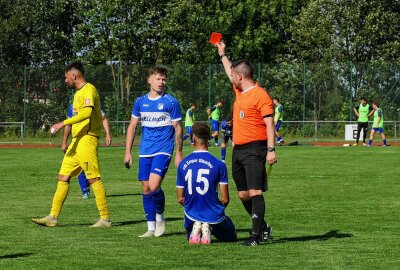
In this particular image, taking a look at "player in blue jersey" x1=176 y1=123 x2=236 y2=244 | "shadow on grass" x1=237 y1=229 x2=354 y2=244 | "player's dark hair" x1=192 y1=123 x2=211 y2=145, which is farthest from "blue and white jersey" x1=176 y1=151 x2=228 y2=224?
"shadow on grass" x1=237 y1=229 x2=354 y2=244

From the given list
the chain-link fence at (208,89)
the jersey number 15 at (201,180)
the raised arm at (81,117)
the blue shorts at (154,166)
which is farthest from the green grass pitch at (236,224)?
the chain-link fence at (208,89)

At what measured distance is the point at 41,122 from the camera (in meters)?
50.7

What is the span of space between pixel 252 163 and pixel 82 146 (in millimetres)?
3225

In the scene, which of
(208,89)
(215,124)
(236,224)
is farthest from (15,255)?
(208,89)

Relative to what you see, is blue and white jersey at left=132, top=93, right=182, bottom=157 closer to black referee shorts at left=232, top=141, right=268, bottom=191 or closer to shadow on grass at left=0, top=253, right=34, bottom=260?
black referee shorts at left=232, top=141, right=268, bottom=191

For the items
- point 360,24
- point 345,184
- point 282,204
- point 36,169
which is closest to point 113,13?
point 360,24

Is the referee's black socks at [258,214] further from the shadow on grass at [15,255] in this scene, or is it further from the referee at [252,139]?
the shadow on grass at [15,255]

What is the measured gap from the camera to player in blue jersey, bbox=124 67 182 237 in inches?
497

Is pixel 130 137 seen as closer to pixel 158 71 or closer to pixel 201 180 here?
pixel 158 71

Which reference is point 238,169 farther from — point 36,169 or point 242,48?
point 242,48

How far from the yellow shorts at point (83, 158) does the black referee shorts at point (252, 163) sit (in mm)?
2810

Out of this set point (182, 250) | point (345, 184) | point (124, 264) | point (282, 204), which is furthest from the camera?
point (345, 184)

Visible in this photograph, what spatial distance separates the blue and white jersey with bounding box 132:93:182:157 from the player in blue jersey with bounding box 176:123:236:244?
3.43ft

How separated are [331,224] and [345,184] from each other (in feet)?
25.2
